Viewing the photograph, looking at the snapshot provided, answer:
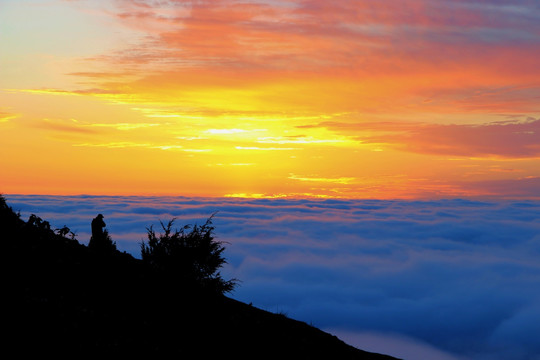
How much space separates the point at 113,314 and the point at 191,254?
16.2 meters

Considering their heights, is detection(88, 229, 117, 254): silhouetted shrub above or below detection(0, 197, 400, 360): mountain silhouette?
above

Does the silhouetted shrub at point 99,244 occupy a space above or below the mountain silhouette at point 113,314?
above

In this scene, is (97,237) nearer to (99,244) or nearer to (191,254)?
(99,244)

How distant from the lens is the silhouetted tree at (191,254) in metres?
31.9

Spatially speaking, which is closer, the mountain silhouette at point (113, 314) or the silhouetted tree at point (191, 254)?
the mountain silhouette at point (113, 314)

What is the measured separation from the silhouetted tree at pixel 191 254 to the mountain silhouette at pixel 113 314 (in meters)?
6.15

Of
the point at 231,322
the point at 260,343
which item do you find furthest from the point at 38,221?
the point at 260,343

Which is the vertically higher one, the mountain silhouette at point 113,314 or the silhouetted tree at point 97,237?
the silhouetted tree at point 97,237

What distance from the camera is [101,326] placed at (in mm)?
15391

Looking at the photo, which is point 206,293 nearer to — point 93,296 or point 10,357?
point 93,296

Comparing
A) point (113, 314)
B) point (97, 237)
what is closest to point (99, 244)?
point (97, 237)

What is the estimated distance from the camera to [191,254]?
33.0 metres

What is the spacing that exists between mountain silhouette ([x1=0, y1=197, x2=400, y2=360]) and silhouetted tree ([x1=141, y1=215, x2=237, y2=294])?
615 cm

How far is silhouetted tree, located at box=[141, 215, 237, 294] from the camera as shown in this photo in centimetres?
3191
